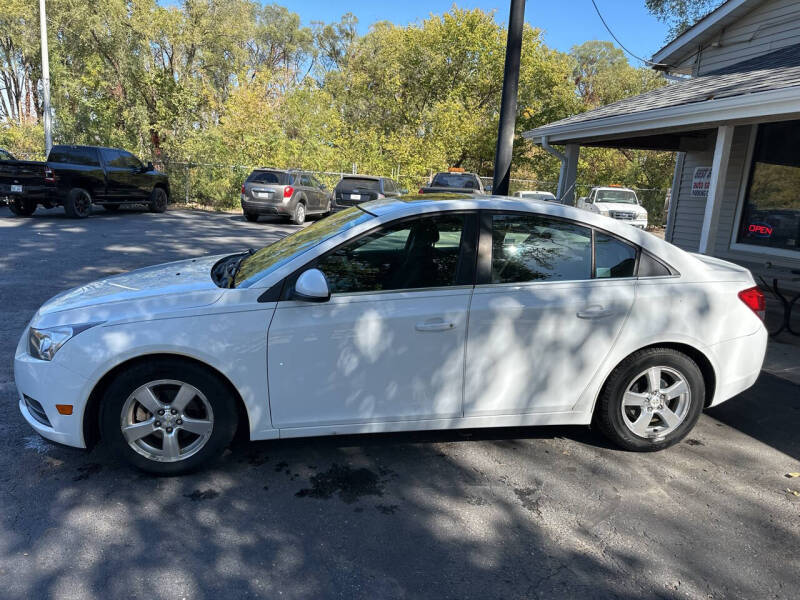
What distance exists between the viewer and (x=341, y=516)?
2.84m

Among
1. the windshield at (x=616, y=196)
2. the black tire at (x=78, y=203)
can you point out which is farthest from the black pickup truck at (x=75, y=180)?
the windshield at (x=616, y=196)

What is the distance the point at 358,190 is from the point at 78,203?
7.80 metres

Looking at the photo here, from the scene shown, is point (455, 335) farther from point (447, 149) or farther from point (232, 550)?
point (447, 149)

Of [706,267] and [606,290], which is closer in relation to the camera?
[606,290]

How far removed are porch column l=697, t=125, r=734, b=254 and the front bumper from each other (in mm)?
7376

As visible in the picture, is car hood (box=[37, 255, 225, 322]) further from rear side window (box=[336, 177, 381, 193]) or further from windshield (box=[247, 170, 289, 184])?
rear side window (box=[336, 177, 381, 193])

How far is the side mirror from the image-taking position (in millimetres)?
2936

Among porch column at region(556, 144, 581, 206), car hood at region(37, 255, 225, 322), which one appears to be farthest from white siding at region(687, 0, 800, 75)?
car hood at region(37, 255, 225, 322)

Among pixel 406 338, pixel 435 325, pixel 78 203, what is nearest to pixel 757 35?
pixel 435 325

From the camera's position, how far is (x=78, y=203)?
14.8 m

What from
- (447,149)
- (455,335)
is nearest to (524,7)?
(455,335)

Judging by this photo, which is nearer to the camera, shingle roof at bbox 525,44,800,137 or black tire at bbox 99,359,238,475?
black tire at bbox 99,359,238,475

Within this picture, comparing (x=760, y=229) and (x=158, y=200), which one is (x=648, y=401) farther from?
(x=158, y=200)

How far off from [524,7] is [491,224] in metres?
6.63
